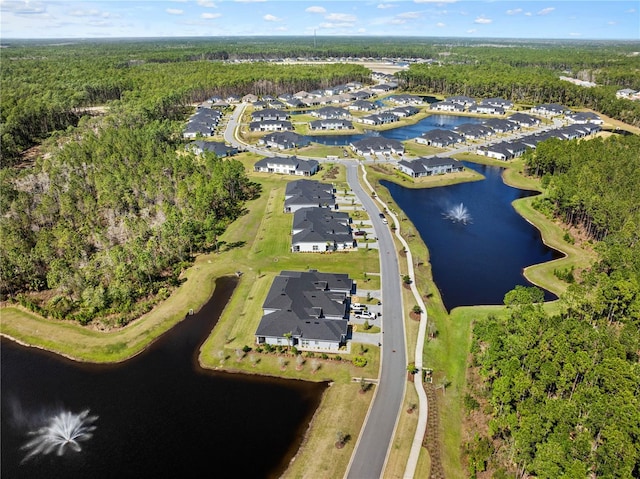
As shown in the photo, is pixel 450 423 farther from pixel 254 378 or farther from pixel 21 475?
pixel 21 475

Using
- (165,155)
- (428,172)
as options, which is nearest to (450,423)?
(428,172)

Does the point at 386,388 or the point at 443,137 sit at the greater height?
the point at 443,137

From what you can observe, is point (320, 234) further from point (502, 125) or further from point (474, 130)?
point (502, 125)

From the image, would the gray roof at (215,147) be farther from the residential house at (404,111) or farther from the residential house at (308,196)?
the residential house at (404,111)

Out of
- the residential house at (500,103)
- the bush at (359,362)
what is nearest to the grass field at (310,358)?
the bush at (359,362)

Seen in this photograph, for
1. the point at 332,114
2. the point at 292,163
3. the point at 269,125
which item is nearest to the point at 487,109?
the point at 332,114

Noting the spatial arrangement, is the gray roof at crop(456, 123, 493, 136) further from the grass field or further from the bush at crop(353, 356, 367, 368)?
the bush at crop(353, 356, 367, 368)
